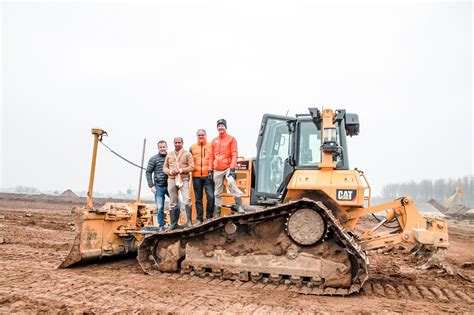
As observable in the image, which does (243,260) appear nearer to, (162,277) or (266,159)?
(162,277)

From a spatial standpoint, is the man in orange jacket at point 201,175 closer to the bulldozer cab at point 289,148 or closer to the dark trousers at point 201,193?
the dark trousers at point 201,193

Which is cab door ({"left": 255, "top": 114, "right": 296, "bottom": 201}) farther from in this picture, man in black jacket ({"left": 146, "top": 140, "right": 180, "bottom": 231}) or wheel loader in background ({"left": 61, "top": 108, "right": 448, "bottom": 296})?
man in black jacket ({"left": 146, "top": 140, "right": 180, "bottom": 231})

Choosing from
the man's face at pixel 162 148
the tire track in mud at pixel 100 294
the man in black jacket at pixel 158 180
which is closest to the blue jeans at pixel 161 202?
the man in black jacket at pixel 158 180

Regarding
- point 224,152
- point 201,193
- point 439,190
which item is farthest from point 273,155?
point 439,190

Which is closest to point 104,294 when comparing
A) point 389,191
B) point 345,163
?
point 345,163

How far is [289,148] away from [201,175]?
1717 mm

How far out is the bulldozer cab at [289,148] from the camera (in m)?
7.26

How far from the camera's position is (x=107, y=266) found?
7895 millimetres

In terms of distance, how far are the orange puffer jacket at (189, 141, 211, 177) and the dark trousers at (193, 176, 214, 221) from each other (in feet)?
0.37

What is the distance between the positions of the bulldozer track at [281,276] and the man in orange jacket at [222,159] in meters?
0.50

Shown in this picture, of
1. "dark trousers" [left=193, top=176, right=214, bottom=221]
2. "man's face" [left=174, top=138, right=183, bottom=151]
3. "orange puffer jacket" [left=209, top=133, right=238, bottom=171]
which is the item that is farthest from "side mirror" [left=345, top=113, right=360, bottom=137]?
"man's face" [left=174, top=138, right=183, bottom=151]

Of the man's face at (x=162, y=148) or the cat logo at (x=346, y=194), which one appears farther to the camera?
the man's face at (x=162, y=148)

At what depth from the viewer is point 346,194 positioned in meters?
6.54

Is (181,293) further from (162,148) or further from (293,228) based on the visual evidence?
(162,148)
